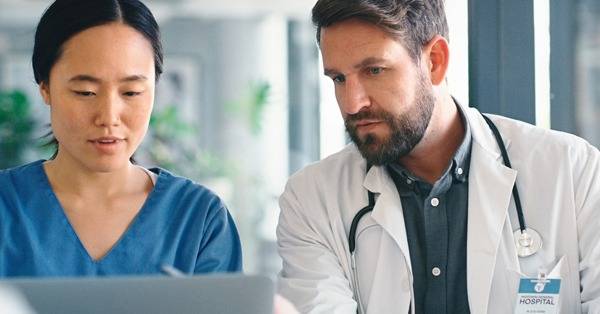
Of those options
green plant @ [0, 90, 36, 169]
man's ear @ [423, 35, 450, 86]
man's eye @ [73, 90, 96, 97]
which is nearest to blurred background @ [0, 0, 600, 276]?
green plant @ [0, 90, 36, 169]

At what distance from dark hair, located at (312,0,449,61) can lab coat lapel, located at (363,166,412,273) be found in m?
0.27

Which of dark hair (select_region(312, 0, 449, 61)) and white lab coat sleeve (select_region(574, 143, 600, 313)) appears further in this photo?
dark hair (select_region(312, 0, 449, 61))

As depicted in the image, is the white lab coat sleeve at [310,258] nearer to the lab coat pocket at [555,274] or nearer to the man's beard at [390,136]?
the man's beard at [390,136]

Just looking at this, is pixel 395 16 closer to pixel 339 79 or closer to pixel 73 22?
pixel 339 79

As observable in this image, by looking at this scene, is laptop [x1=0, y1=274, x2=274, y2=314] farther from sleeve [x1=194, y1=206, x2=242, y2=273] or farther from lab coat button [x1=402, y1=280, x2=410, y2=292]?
lab coat button [x1=402, y1=280, x2=410, y2=292]

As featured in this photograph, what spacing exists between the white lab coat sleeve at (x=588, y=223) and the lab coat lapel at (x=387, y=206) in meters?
0.35

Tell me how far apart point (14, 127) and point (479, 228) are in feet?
11.7

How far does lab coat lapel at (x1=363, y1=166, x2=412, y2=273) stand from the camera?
198 centimetres

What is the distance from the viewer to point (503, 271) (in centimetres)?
194

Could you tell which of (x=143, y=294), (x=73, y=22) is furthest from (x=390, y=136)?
(x=143, y=294)

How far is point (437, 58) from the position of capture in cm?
216

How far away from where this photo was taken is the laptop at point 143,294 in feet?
3.35

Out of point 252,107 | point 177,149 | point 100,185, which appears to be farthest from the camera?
point 252,107

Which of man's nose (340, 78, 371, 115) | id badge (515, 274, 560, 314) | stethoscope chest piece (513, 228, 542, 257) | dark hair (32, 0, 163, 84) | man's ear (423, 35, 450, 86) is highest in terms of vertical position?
dark hair (32, 0, 163, 84)
